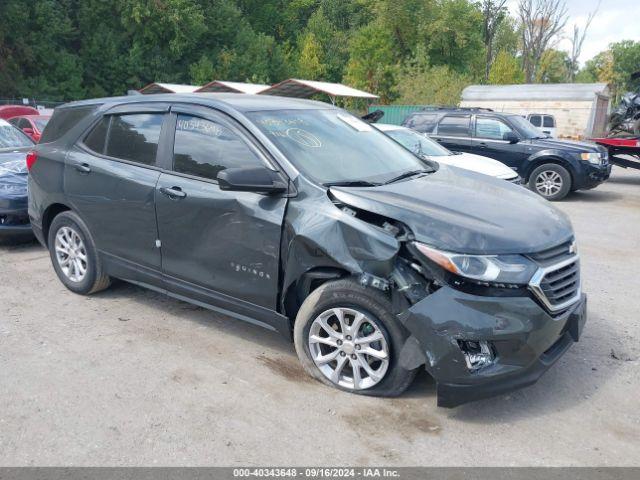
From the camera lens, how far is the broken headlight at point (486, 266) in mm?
3139

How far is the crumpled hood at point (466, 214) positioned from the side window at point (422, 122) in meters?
8.75

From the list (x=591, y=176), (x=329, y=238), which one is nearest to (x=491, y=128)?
(x=591, y=176)

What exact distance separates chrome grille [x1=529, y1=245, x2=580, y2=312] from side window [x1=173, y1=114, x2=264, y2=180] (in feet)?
6.21

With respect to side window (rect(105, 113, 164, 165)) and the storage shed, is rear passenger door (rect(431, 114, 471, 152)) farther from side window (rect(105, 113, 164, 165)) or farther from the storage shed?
the storage shed

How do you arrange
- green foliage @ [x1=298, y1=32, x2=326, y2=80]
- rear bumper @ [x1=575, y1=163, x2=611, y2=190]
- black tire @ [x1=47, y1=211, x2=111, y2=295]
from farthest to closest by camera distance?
green foliage @ [x1=298, y1=32, x2=326, y2=80]
rear bumper @ [x1=575, y1=163, x2=611, y2=190]
black tire @ [x1=47, y1=211, x2=111, y2=295]

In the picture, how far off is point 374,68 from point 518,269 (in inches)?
1519

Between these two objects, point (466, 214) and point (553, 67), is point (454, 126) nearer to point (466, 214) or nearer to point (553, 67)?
point (466, 214)

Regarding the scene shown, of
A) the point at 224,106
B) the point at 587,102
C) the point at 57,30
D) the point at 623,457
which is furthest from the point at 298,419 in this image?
the point at 57,30

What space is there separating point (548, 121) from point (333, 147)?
22102 mm

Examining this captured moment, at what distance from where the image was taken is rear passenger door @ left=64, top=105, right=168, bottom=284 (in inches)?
175

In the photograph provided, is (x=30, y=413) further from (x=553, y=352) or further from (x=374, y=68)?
(x=374, y=68)

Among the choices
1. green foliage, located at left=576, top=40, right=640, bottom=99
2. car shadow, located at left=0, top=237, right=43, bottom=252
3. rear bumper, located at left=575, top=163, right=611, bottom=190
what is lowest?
car shadow, located at left=0, top=237, right=43, bottom=252

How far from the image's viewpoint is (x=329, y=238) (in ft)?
11.4

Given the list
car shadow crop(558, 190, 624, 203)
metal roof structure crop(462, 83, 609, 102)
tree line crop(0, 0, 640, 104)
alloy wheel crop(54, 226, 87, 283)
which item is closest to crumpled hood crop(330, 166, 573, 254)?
alloy wheel crop(54, 226, 87, 283)
